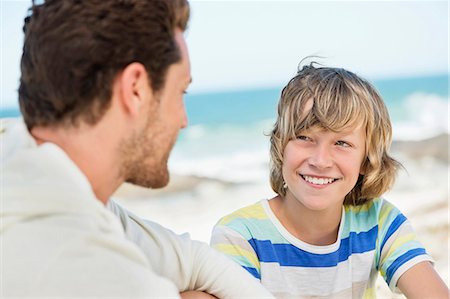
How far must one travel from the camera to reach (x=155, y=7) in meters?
1.66

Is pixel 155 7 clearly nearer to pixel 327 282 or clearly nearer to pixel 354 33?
pixel 327 282

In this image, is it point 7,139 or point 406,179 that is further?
point 406,179

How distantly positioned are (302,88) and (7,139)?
4.38 ft

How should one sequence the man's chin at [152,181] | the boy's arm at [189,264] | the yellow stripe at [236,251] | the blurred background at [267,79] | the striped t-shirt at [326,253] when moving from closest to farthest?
the man's chin at [152,181] → the boy's arm at [189,264] → the yellow stripe at [236,251] → the striped t-shirt at [326,253] → the blurred background at [267,79]

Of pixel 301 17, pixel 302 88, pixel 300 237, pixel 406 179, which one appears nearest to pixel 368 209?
pixel 300 237

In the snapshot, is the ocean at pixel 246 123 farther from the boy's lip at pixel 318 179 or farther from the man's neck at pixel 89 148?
the man's neck at pixel 89 148

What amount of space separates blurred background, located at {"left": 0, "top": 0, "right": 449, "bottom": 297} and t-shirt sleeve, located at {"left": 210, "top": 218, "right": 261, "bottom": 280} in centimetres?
842

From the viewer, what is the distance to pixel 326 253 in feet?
8.80

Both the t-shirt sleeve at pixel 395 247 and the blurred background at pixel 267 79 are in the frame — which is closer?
the t-shirt sleeve at pixel 395 247

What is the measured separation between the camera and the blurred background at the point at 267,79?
12.5 m

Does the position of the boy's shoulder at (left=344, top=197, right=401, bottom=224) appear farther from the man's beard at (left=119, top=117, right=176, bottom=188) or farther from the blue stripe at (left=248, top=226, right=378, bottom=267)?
the man's beard at (left=119, top=117, right=176, bottom=188)

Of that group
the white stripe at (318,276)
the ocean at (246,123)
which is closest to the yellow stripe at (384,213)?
the white stripe at (318,276)

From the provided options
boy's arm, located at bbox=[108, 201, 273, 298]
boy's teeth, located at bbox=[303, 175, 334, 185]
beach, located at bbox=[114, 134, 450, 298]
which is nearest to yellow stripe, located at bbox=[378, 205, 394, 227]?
boy's teeth, located at bbox=[303, 175, 334, 185]

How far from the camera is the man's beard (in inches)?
65.1
